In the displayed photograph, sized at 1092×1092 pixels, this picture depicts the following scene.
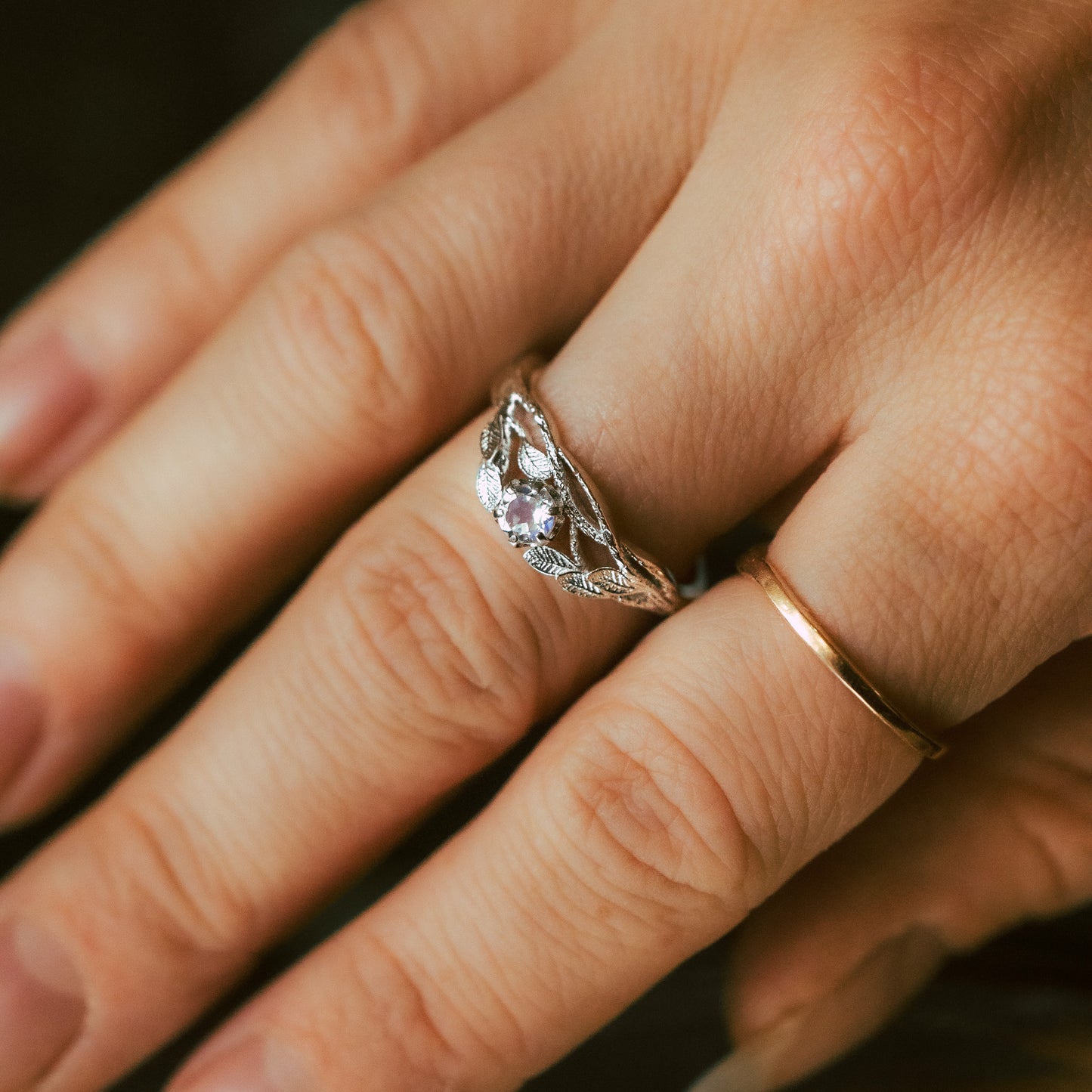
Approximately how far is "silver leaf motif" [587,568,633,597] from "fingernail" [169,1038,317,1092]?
0.50 metres

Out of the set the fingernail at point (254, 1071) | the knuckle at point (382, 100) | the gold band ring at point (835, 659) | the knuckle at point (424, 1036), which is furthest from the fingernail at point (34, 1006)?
the knuckle at point (382, 100)

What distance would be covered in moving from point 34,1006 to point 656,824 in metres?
0.63

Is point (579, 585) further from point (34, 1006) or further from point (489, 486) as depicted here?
point (34, 1006)

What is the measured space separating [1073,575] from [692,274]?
0.39 metres

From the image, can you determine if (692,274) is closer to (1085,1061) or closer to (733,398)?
(733,398)

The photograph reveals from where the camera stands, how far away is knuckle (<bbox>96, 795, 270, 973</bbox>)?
37.6 inches

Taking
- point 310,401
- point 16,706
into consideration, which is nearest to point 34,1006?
point 16,706

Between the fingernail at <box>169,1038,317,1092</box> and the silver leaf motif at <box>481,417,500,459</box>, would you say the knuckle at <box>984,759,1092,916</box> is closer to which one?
the silver leaf motif at <box>481,417,500,459</box>

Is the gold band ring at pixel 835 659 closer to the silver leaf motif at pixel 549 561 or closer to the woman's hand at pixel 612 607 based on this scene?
the woman's hand at pixel 612 607

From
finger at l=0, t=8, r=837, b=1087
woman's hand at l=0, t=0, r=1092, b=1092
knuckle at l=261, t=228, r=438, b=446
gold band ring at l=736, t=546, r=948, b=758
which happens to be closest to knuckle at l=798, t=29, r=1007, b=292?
woman's hand at l=0, t=0, r=1092, b=1092

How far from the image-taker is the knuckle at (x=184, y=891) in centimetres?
96

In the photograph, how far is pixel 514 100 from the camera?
100cm

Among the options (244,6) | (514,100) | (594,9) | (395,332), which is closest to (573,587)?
(395,332)

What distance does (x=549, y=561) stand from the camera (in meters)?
0.81
